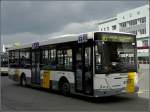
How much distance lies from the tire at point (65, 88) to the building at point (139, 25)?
71.3 meters

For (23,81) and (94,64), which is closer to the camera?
(94,64)

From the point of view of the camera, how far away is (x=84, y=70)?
510 inches

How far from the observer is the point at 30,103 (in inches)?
500

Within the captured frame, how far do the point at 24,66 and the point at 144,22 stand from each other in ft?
241

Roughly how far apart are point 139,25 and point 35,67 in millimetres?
77042

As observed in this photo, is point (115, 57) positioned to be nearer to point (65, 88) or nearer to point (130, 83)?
point (130, 83)

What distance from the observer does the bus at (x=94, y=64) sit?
12.3 metres

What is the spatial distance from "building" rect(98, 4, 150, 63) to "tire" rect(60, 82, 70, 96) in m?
71.3

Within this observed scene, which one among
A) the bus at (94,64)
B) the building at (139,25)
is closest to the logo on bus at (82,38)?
the bus at (94,64)

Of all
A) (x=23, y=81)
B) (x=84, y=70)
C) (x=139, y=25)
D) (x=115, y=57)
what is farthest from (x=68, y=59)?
(x=139, y=25)

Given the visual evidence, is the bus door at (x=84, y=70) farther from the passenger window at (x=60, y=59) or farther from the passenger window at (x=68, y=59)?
the passenger window at (x=60, y=59)

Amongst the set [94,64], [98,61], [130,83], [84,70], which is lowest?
[130,83]

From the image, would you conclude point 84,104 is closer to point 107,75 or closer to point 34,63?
point 107,75

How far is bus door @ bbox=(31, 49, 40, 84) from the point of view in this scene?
1765 centimetres
